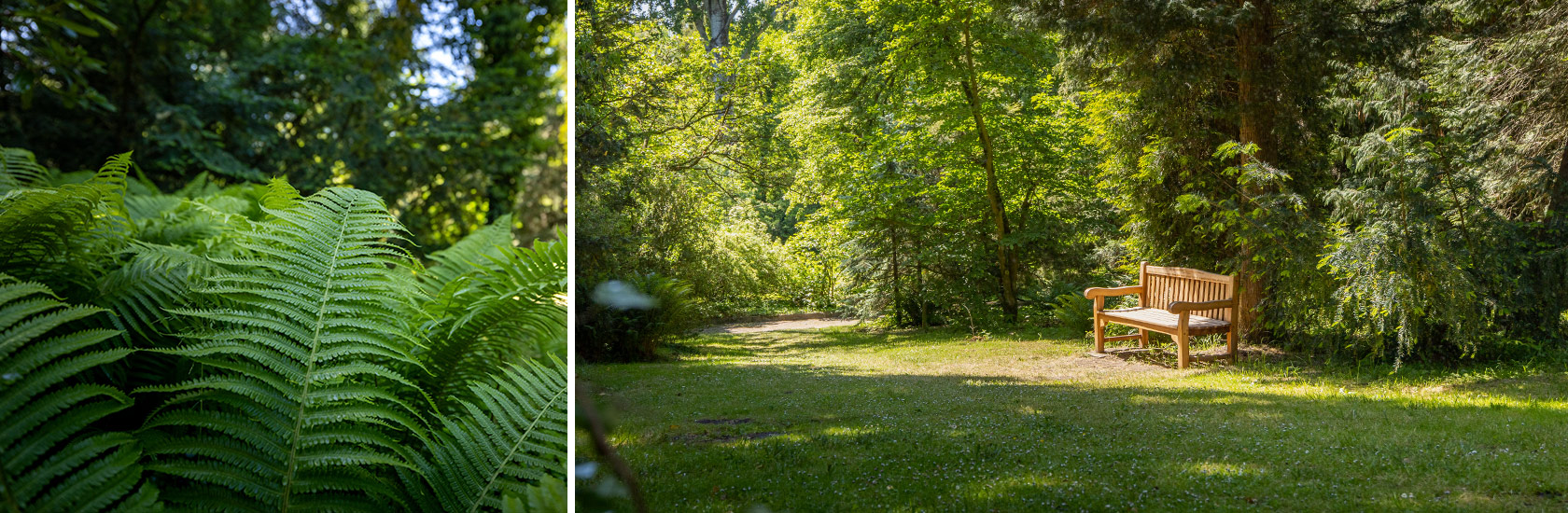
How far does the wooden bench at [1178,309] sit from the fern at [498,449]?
3.46ft

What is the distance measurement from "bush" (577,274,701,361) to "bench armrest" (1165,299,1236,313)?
2.95ft

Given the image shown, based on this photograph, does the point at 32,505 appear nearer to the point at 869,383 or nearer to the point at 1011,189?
the point at 869,383

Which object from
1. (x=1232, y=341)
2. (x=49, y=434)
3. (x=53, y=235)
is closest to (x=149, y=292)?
(x=53, y=235)

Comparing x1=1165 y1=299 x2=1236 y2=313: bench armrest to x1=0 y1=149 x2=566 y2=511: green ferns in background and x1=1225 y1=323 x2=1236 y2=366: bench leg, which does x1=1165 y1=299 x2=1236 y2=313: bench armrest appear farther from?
x1=0 y1=149 x2=566 y2=511: green ferns in background

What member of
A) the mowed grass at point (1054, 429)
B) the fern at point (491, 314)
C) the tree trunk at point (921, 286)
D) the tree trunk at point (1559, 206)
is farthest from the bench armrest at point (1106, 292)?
the fern at point (491, 314)

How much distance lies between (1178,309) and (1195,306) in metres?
0.07

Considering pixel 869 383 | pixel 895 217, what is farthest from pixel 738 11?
pixel 869 383

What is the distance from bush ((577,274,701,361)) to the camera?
1.60 m

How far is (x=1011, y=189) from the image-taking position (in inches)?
62.8

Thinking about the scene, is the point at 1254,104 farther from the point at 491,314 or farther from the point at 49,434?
the point at 49,434

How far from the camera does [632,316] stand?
1.60 m

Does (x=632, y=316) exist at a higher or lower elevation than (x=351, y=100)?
lower

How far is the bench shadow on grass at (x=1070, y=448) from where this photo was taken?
43.4 inches

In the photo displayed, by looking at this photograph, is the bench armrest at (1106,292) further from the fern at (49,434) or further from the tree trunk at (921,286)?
the fern at (49,434)
